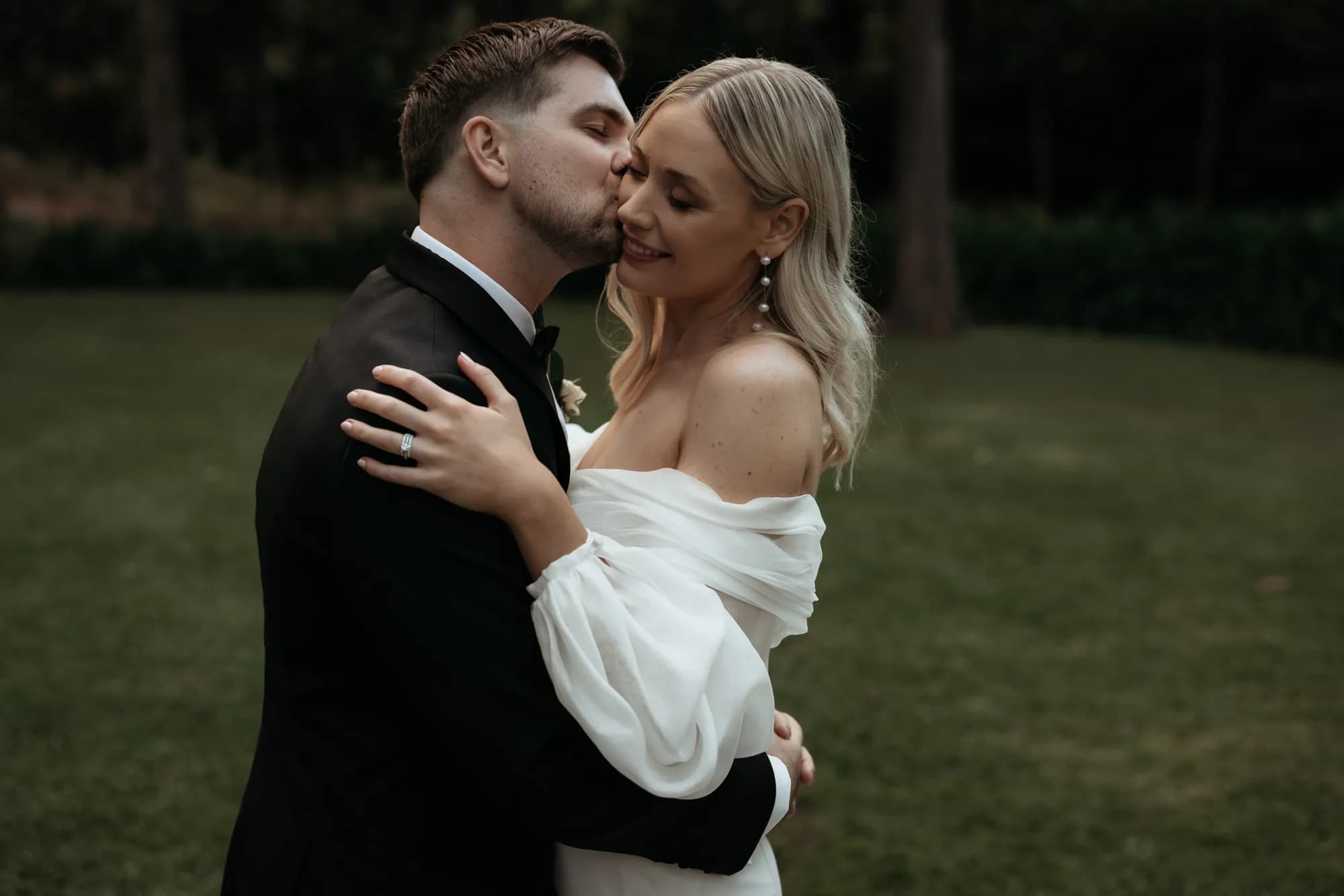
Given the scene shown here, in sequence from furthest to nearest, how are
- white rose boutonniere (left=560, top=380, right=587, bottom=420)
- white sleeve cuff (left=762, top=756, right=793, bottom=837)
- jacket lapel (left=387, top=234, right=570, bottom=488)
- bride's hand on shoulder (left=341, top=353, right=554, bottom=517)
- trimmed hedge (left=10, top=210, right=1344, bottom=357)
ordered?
1. trimmed hedge (left=10, top=210, right=1344, bottom=357)
2. white rose boutonniere (left=560, top=380, right=587, bottom=420)
3. white sleeve cuff (left=762, top=756, right=793, bottom=837)
4. jacket lapel (left=387, top=234, right=570, bottom=488)
5. bride's hand on shoulder (left=341, top=353, right=554, bottom=517)

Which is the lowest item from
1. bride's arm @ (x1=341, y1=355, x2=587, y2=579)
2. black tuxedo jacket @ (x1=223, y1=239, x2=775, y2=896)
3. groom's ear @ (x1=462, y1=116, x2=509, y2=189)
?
black tuxedo jacket @ (x1=223, y1=239, x2=775, y2=896)

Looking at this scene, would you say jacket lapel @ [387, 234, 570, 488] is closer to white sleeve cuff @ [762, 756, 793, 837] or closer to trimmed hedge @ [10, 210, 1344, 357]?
white sleeve cuff @ [762, 756, 793, 837]

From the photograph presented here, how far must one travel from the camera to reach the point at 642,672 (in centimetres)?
199

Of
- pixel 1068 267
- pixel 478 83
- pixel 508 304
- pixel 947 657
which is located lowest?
pixel 947 657

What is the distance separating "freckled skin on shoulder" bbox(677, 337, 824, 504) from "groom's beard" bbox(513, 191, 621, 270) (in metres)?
0.32

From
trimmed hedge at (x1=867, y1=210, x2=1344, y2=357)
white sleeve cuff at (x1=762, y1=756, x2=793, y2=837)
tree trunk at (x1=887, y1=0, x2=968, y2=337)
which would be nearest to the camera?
white sleeve cuff at (x1=762, y1=756, x2=793, y2=837)

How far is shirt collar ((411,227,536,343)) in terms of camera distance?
2252mm

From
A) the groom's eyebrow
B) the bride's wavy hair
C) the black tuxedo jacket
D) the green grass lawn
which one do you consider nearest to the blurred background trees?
the green grass lawn

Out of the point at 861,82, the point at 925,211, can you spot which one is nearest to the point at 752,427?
the point at 925,211

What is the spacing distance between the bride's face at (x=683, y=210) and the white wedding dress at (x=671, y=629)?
1.36 feet

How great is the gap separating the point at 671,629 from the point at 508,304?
67 cm

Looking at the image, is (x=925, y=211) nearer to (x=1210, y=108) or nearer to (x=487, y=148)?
(x=1210, y=108)

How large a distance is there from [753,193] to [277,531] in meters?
1.07

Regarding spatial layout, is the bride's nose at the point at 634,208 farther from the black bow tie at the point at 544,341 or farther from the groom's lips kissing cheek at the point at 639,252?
the black bow tie at the point at 544,341
